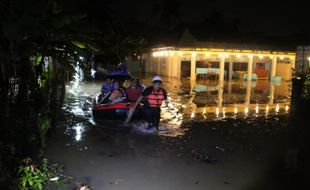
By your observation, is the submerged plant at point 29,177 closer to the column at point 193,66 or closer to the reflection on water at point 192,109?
the reflection on water at point 192,109

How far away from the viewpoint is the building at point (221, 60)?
32.8m

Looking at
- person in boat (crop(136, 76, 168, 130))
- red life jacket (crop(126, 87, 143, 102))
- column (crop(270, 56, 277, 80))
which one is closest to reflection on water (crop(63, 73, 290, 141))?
person in boat (crop(136, 76, 168, 130))

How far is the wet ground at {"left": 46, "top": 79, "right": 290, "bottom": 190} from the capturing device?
6539mm

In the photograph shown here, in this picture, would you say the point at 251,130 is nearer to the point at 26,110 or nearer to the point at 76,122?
the point at 76,122

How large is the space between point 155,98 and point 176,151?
2162 millimetres

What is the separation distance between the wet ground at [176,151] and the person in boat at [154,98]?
0.65m

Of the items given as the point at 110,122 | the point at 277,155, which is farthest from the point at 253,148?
the point at 110,122

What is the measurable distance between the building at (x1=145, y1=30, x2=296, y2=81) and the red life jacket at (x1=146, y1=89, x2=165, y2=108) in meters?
21.4

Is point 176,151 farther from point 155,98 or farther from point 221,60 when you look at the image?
point 221,60

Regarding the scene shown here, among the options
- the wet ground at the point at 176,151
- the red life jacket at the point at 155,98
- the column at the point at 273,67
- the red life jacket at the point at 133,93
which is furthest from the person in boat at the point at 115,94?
the column at the point at 273,67

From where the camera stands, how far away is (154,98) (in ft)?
33.0

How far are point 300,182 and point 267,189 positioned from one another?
85 centimetres

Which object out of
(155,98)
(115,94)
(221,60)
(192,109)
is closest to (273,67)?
(221,60)

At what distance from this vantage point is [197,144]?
9.17 metres
